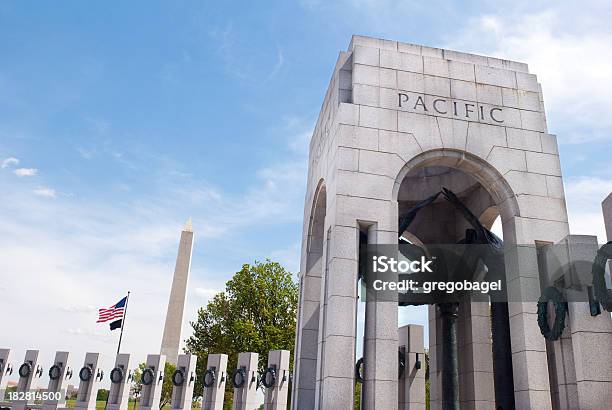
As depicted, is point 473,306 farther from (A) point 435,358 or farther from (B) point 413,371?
(B) point 413,371

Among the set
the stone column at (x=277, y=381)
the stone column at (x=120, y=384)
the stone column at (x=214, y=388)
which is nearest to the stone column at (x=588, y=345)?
the stone column at (x=277, y=381)

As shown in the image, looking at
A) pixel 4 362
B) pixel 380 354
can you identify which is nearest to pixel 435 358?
pixel 380 354

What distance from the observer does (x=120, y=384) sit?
88.2 feet

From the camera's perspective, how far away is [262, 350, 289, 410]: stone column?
24.0 meters

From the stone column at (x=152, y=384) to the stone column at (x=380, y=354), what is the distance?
17488mm

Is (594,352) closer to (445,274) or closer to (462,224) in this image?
(445,274)

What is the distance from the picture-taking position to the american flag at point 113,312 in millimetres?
30656

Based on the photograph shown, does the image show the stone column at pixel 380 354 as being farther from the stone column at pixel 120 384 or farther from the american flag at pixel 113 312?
the american flag at pixel 113 312

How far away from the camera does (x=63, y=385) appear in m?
28.1

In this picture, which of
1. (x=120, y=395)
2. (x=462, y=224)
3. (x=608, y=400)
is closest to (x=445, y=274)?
(x=462, y=224)

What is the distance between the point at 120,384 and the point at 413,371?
51.8 feet

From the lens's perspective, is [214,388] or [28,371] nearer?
[214,388]

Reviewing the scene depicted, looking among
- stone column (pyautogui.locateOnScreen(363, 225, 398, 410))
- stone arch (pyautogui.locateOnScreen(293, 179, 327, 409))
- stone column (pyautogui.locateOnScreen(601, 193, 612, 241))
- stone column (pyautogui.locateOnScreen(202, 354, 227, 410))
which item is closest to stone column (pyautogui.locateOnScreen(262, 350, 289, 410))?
stone column (pyautogui.locateOnScreen(202, 354, 227, 410))

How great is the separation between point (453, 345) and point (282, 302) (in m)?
24.7
